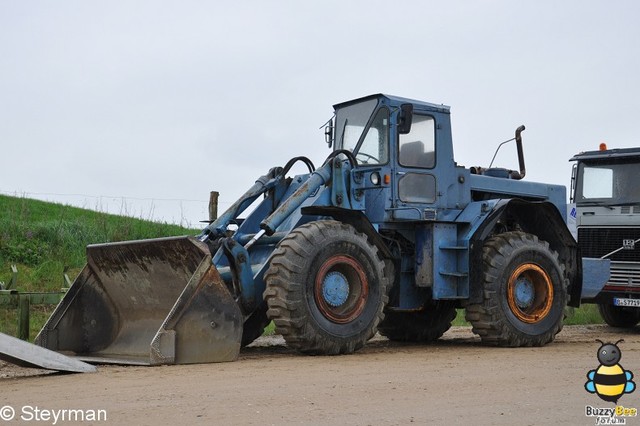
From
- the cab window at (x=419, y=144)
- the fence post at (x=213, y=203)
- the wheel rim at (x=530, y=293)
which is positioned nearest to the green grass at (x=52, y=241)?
the fence post at (x=213, y=203)

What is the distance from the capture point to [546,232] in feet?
42.3

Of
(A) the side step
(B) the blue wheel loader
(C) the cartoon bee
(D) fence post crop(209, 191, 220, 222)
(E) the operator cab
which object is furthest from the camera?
(D) fence post crop(209, 191, 220, 222)

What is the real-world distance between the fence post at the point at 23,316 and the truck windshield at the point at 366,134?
14.2ft

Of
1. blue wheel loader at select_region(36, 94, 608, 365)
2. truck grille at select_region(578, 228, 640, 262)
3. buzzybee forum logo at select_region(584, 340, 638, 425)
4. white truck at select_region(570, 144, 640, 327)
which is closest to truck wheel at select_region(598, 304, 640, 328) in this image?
white truck at select_region(570, 144, 640, 327)

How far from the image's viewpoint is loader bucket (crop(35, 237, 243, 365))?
29.9 ft

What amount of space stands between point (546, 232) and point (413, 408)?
6829 millimetres

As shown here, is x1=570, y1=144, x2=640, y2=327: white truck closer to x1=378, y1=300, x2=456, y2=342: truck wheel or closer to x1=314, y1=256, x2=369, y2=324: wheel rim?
x1=378, y1=300, x2=456, y2=342: truck wheel

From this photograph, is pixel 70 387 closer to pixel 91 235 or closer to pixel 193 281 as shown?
pixel 193 281

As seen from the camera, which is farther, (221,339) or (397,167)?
(397,167)

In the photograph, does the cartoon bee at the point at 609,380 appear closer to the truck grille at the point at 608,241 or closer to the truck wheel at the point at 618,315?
the truck grille at the point at 608,241

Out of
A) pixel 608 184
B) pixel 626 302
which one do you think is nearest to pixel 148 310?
pixel 626 302

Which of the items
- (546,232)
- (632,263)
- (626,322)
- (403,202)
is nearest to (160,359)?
(403,202)

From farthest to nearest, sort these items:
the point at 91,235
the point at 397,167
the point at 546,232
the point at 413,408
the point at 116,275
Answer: the point at 91,235 → the point at 546,232 → the point at 397,167 → the point at 116,275 → the point at 413,408

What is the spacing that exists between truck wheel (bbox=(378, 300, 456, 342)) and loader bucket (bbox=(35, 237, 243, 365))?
4228 millimetres
